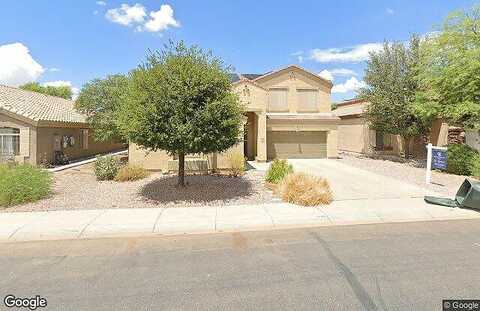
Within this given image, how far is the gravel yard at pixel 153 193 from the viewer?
9.18m

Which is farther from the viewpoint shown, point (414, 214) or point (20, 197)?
point (20, 197)

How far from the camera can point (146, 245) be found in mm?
6094

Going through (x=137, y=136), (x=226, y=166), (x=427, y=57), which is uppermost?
(x=427, y=57)

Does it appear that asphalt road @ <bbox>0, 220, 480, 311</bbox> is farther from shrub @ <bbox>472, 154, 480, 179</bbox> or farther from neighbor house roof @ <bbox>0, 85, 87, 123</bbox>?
neighbor house roof @ <bbox>0, 85, 87, 123</bbox>

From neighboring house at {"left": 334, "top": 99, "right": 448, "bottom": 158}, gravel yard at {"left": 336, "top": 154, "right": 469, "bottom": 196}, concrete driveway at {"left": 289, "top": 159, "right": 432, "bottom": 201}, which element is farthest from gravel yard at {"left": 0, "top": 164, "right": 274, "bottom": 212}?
neighboring house at {"left": 334, "top": 99, "right": 448, "bottom": 158}

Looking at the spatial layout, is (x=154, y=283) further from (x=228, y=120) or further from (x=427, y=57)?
(x=427, y=57)

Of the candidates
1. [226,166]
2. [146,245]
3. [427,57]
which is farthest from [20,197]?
[427,57]

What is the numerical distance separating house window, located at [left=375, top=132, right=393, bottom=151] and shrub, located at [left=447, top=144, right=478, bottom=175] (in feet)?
→ 27.9

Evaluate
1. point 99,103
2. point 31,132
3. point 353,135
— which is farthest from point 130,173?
point 353,135

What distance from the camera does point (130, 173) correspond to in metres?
13.1

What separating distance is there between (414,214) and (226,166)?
28.1ft

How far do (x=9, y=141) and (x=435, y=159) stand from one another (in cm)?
2097

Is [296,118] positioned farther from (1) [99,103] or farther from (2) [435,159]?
(1) [99,103]

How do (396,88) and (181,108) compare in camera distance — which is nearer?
(181,108)
